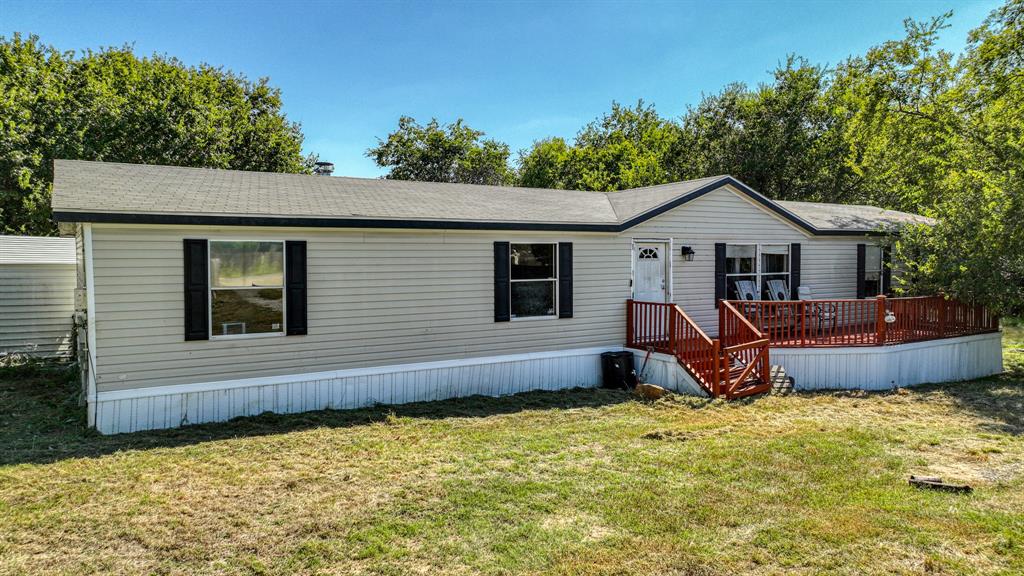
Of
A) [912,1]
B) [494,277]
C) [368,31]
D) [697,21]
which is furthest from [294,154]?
[912,1]

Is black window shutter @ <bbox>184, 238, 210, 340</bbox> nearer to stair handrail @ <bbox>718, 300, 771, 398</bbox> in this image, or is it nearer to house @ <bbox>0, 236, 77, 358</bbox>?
house @ <bbox>0, 236, 77, 358</bbox>

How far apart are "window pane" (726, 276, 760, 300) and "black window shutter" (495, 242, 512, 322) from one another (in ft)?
16.5

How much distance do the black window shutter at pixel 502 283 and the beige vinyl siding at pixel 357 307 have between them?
0.10 meters

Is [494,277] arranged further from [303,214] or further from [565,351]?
[303,214]

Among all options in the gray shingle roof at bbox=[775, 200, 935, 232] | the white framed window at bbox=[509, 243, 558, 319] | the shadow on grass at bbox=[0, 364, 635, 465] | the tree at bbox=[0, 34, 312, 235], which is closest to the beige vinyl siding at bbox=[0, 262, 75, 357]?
the shadow on grass at bbox=[0, 364, 635, 465]

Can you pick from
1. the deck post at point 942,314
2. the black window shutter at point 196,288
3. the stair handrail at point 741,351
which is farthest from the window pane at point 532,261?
the deck post at point 942,314

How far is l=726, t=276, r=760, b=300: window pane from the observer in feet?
38.6

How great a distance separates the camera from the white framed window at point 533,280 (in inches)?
376

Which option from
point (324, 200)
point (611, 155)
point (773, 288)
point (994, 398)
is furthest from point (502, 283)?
point (611, 155)

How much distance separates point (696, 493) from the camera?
501 cm

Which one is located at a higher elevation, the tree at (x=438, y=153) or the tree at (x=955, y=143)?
the tree at (x=438, y=153)

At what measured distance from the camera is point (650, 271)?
10.9 meters

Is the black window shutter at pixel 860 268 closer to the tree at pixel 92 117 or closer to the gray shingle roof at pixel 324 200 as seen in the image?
the gray shingle roof at pixel 324 200

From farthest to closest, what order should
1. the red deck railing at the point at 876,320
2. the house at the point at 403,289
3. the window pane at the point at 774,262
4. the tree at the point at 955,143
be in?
the window pane at the point at 774,262 < the tree at the point at 955,143 < the red deck railing at the point at 876,320 < the house at the point at 403,289
